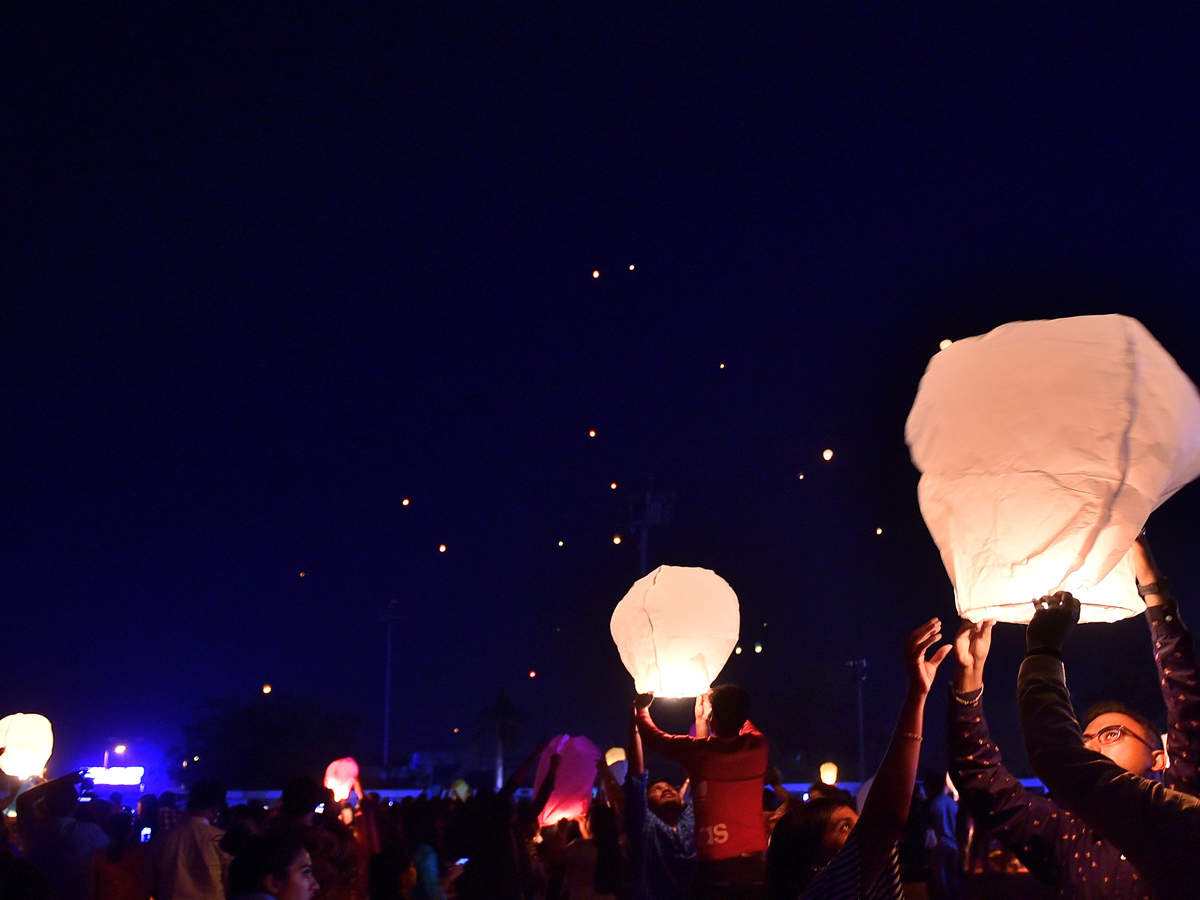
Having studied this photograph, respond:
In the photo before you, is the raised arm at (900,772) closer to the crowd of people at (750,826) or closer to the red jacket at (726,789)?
the crowd of people at (750,826)

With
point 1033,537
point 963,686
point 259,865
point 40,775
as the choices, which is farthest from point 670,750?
point 40,775

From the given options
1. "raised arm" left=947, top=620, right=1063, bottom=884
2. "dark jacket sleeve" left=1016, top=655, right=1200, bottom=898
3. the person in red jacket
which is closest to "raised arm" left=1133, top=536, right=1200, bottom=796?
"raised arm" left=947, top=620, right=1063, bottom=884

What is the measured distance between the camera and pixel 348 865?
6152mm

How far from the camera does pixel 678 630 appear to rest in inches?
253

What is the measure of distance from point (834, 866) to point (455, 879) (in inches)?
223

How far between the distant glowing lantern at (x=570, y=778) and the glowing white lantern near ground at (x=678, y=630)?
10.7 ft

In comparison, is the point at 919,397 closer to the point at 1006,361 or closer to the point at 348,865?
the point at 1006,361

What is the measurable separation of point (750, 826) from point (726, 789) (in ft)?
0.63

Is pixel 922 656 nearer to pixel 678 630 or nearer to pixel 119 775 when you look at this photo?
pixel 678 630

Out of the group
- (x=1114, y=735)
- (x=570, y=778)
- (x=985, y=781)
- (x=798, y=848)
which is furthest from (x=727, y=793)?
A: (x=570, y=778)

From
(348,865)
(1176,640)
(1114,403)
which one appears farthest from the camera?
(348,865)

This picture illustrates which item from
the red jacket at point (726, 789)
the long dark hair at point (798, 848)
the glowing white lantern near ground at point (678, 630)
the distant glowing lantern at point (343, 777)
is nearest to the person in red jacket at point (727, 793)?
the red jacket at point (726, 789)

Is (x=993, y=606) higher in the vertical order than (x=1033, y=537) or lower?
lower

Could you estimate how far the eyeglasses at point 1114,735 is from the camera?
290 cm
